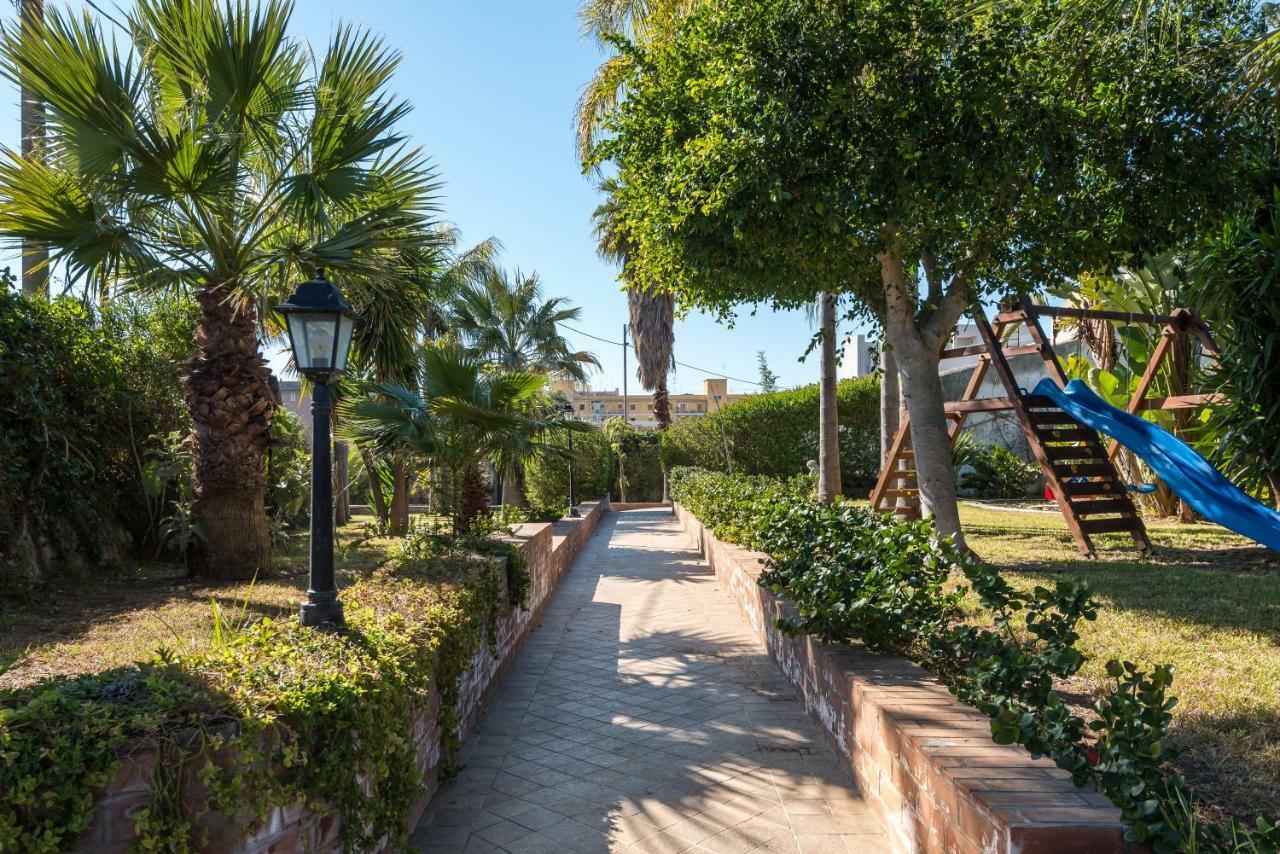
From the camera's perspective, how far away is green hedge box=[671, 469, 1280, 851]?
204cm

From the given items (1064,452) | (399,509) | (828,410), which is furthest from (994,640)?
(399,509)

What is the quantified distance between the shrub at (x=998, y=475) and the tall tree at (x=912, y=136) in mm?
11626

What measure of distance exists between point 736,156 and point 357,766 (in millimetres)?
4950

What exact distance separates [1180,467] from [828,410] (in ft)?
16.4

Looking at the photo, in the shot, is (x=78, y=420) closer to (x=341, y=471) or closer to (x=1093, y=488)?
(x=341, y=471)

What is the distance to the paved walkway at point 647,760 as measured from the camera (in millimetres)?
3240

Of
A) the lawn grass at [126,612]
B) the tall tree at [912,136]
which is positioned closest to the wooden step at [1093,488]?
the tall tree at [912,136]

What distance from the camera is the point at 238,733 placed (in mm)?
2150

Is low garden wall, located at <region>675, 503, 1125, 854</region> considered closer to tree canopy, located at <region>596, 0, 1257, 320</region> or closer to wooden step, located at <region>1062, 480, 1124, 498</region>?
tree canopy, located at <region>596, 0, 1257, 320</region>

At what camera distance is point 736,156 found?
5.85 meters

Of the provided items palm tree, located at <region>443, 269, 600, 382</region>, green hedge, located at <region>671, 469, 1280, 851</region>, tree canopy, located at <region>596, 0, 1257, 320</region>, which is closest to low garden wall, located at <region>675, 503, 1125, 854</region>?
green hedge, located at <region>671, 469, 1280, 851</region>

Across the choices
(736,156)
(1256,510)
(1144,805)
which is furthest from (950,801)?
(1256,510)

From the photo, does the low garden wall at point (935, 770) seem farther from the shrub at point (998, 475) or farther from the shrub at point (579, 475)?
the shrub at point (998, 475)

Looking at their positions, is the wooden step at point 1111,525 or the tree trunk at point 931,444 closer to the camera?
the tree trunk at point 931,444
